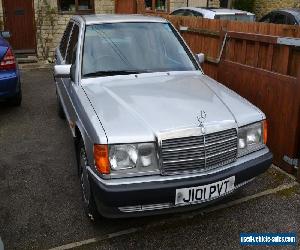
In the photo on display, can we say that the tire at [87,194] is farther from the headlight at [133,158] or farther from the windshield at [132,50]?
the windshield at [132,50]

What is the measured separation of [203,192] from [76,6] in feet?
36.5

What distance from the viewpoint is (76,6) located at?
1273cm

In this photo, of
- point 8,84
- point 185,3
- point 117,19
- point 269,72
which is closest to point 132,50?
point 117,19

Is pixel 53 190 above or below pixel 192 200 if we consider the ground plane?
below

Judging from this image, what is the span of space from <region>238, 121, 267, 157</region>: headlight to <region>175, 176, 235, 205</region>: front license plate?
12.8 inches

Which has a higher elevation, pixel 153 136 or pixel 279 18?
pixel 279 18

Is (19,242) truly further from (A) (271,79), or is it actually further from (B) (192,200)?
(A) (271,79)

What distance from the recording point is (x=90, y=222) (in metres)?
3.53

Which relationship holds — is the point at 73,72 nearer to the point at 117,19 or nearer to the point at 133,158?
the point at 117,19

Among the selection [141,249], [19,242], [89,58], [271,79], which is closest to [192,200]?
[141,249]

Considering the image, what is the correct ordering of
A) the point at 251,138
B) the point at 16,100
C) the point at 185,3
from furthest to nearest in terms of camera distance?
the point at 185,3, the point at 16,100, the point at 251,138

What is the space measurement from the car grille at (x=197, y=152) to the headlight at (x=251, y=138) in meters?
0.14

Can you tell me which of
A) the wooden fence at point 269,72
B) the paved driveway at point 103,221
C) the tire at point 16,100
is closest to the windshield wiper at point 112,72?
the paved driveway at point 103,221

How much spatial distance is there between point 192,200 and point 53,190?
5.90 feet
